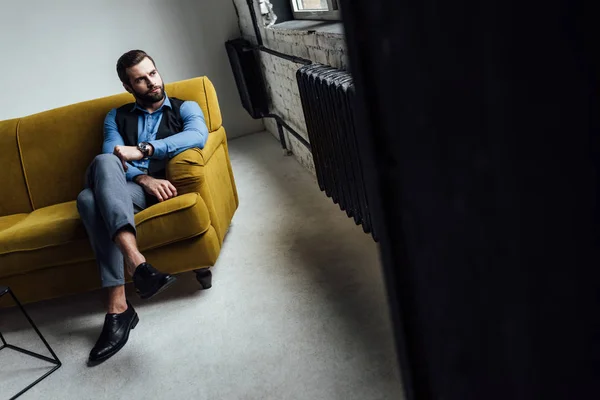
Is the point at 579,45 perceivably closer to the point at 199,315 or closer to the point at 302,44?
the point at 199,315

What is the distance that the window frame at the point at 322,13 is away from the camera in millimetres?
2583

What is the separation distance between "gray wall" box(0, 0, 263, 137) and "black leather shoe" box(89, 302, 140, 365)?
109 inches

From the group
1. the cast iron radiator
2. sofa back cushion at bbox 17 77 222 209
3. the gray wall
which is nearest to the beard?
sofa back cushion at bbox 17 77 222 209

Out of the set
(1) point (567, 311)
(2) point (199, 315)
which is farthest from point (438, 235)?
(2) point (199, 315)

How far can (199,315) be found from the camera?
6.76ft

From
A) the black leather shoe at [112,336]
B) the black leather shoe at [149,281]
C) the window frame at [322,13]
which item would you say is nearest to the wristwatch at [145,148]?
the black leather shoe at [149,281]

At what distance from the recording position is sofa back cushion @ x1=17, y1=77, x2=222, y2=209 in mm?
2602

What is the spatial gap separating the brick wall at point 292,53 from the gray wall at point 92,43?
393 mm

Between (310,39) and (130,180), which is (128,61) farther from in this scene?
(310,39)

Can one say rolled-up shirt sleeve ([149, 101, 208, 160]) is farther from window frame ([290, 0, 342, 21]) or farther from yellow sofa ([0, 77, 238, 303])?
window frame ([290, 0, 342, 21])

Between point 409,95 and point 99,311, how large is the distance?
2310mm

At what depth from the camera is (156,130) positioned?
7.74 feet

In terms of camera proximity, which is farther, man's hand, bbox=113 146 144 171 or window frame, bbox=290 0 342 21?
window frame, bbox=290 0 342 21

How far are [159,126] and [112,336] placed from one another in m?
0.98
